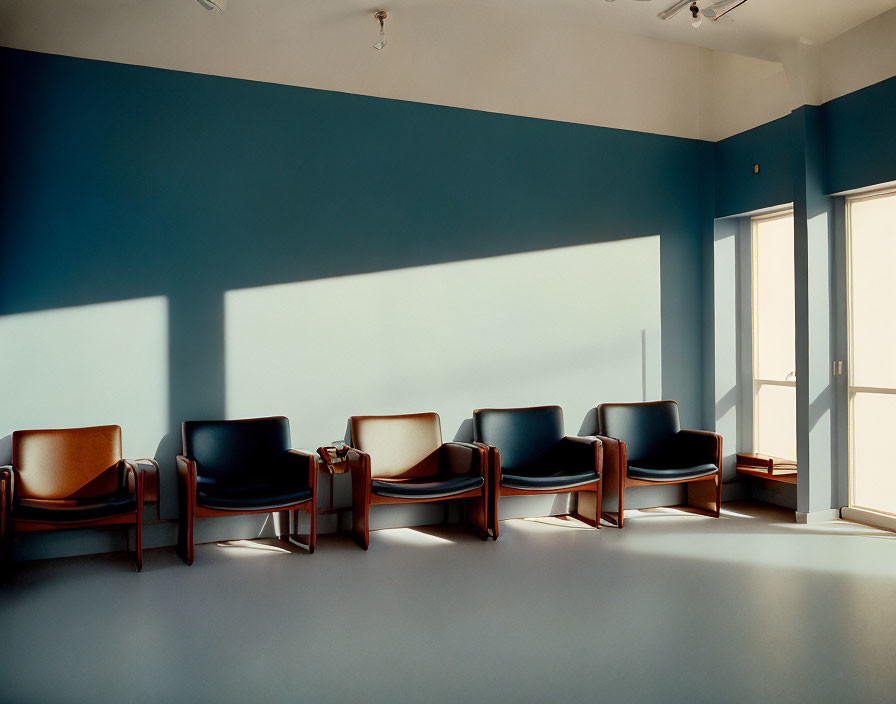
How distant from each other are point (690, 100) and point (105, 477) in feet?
16.7

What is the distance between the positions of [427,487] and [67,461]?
2.05m

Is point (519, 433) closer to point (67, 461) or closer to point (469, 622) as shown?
point (469, 622)

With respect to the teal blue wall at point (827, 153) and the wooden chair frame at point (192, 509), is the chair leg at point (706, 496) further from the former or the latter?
the wooden chair frame at point (192, 509)

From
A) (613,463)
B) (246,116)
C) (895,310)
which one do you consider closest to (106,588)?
(246,116)

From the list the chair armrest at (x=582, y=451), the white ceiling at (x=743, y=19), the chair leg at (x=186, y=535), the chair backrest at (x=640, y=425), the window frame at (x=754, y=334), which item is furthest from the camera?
the window frame at (x=754, y=334)

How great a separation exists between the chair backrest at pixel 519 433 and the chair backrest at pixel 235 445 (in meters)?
1.35

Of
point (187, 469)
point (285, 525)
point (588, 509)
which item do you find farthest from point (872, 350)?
point (187, 469)

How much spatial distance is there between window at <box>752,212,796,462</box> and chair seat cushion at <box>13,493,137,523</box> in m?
4.59

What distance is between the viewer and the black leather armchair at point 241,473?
3.90 meters

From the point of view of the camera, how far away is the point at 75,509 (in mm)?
3617

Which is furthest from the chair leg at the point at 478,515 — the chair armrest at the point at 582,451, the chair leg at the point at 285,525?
the chair leg at the point at 285,525

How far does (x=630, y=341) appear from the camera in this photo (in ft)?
18.2

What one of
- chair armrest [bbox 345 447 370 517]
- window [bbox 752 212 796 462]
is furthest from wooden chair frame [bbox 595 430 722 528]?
chair armrest [bbox 345 447 370 517]

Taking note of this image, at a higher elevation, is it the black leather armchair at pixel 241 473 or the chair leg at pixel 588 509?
the black leather armchair at pixel 241 473
